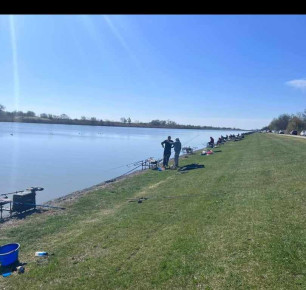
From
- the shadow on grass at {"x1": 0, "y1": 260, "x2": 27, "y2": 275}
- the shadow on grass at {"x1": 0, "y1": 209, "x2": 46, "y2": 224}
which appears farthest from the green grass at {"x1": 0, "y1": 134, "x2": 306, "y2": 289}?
the shadow on grass at {"x1": 0, "y1": 209, "x2": 46, "y2": 224}

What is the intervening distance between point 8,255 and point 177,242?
12.3ft

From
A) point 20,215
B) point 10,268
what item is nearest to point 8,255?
point 10,268

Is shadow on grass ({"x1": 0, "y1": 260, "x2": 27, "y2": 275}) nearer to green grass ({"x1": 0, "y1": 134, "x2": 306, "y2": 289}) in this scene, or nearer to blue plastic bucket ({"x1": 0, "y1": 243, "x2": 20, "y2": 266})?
blue plastic bucket ({"x1": 0, "y1": 243, "x2": 20, "y2": 266})

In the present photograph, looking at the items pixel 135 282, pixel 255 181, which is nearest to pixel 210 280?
pixel 135 282

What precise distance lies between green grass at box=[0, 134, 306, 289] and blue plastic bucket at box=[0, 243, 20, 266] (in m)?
0.33

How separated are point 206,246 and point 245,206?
132 inches

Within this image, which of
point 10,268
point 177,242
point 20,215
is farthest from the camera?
point 20,215

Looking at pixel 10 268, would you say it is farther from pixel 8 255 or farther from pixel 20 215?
pixel 20 215

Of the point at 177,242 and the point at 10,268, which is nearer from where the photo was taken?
the point at 10,268

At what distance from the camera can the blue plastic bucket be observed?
6418 millimetres

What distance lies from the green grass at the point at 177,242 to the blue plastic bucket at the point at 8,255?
33cm

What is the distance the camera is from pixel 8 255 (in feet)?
21.2

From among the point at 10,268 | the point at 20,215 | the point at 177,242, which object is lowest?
the point at 20,215
